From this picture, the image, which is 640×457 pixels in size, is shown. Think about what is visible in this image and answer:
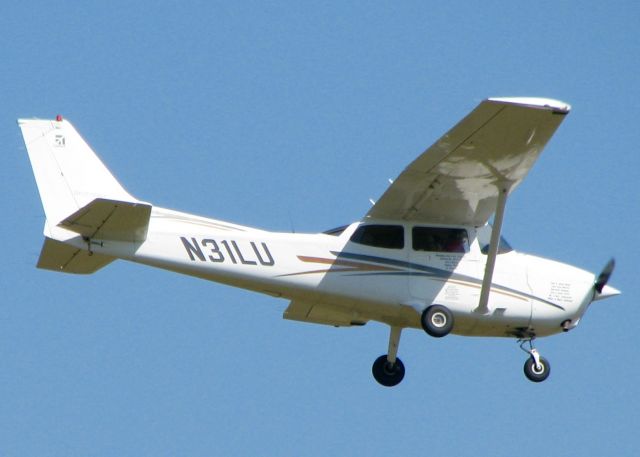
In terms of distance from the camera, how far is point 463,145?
2052 centimetres

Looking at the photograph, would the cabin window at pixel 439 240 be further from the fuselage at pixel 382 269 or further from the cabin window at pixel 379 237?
the cabin window at pixel 379 237

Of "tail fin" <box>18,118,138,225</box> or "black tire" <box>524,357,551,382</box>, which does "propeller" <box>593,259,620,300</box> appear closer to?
"black tire" <box>524,357,551,382</box>

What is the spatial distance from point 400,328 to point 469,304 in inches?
52.1

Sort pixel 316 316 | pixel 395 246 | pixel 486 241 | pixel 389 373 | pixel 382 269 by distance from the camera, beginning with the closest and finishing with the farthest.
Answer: pixel 382 269
pixel 395 246
pixel 486 241
pixel 389 373
pixel 316 316

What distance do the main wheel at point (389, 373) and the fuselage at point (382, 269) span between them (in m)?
0.98

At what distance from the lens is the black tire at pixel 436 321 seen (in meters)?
21.5

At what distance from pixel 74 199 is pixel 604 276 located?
22.6 ft

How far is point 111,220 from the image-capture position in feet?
66.6

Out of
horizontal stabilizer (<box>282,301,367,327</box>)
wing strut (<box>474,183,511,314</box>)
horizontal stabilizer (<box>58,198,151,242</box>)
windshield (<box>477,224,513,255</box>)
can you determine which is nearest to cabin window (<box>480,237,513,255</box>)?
windshield (<box>477,224,513,255</box>)

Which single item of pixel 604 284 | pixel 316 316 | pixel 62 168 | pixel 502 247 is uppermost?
pixel 62 168

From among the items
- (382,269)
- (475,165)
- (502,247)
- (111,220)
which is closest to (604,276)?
(502,247)

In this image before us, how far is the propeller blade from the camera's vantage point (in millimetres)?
22281

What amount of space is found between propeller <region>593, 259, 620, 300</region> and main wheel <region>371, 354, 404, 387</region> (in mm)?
2764

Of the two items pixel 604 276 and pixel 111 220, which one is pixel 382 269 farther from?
pixel 111 220
